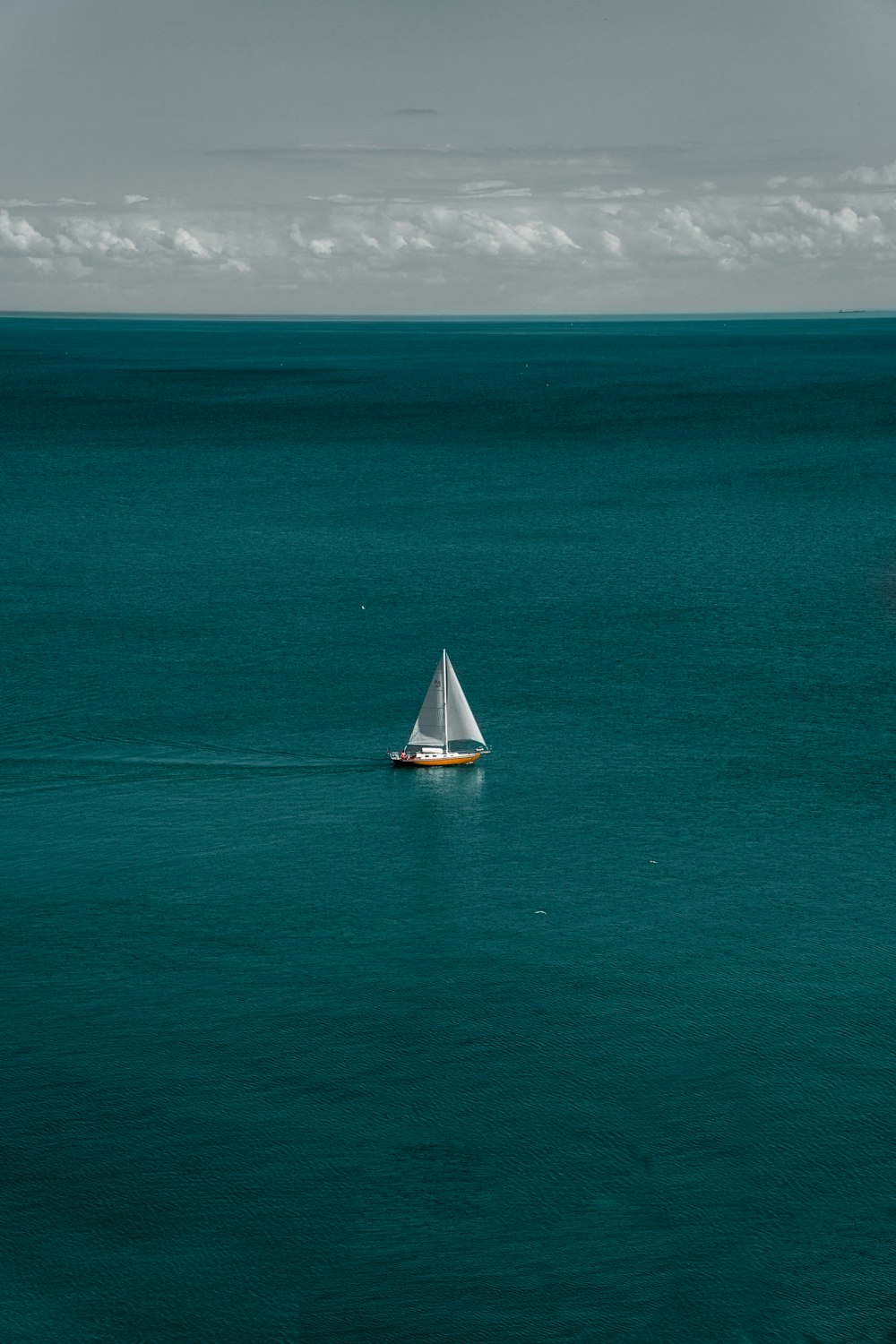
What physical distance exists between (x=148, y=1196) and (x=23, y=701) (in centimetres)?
6107

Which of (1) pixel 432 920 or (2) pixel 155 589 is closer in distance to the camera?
(1) pixel 432 920

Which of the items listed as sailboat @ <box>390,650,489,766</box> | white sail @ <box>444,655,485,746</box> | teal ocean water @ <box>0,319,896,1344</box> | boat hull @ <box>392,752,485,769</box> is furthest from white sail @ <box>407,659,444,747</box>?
teal ocean water @ <box>0,319,896,1344</box>

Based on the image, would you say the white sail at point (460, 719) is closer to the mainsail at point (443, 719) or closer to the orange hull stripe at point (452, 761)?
the mainsail at point (443, 719)

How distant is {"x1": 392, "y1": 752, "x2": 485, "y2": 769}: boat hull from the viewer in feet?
331

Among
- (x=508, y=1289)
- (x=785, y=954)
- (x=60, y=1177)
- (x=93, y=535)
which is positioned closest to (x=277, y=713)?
(x=785, y=954)

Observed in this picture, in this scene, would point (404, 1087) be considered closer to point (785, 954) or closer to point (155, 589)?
point (785, 954)

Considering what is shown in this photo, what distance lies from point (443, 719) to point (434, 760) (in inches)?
119

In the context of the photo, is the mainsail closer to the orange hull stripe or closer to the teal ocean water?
the orange hull stripe

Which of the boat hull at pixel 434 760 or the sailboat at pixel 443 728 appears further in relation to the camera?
the sailboat at pixel 443 728

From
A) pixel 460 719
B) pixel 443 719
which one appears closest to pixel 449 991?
pixel 443 719

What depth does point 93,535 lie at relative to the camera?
186 m

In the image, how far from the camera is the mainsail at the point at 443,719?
335 feet

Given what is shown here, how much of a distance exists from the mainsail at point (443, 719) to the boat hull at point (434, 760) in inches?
48.4

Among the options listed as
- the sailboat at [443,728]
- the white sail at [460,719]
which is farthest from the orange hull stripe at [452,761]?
the white sail at [460,719]
